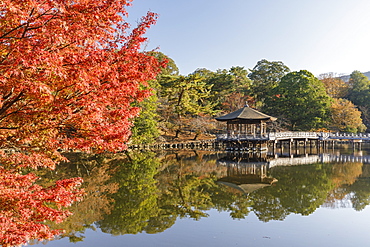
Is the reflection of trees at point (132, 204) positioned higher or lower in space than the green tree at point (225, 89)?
lower

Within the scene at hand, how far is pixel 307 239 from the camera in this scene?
5984 millimetres

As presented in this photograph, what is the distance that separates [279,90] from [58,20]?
33.4m

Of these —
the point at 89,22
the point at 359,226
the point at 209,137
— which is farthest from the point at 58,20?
the point at 209,137

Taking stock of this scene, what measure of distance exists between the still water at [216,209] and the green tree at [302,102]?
776 inches

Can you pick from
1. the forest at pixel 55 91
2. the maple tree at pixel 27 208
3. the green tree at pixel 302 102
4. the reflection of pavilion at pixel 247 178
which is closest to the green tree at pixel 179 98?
the green tree at pixel 302 102

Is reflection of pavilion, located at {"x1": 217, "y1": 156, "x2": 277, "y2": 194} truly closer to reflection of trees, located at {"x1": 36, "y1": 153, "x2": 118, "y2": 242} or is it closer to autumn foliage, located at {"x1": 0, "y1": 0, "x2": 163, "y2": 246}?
reflection of trees, located at {"x1": 36, "y1": 153, "x2": 118, "y2": 242}

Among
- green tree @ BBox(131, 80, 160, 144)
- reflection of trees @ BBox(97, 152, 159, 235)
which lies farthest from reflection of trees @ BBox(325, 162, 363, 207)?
green tree @ BBox(131, 80, 160, 144)

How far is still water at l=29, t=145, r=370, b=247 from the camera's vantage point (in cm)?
598

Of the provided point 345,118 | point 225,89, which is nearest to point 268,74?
point 225,89

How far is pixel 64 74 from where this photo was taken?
10.7 feet

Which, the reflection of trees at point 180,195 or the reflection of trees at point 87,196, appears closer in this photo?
the reflection of trees at point 87,196

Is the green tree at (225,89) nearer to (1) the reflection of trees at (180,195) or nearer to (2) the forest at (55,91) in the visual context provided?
(1) the reflection of trees at (180,195)

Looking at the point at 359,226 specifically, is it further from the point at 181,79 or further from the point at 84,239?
the point at 181,79

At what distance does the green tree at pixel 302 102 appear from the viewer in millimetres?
31766
